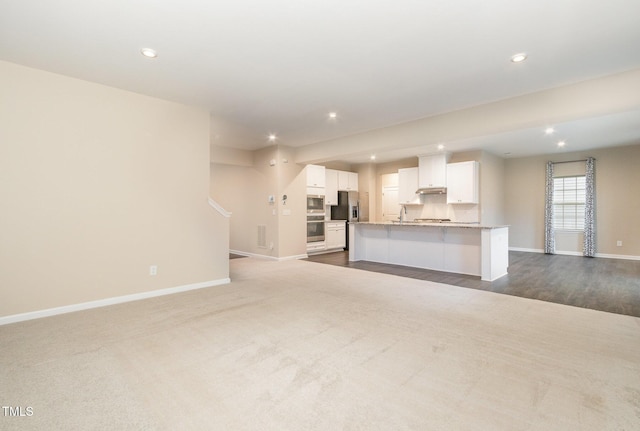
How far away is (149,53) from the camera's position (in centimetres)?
302

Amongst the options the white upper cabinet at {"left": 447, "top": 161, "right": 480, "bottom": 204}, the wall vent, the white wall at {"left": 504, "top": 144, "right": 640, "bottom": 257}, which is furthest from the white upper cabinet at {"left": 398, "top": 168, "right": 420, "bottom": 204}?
the wall vent

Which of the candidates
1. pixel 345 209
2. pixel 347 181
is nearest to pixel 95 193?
pixel 345 209

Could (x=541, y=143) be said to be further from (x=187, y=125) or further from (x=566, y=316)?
(x=187, y=125)

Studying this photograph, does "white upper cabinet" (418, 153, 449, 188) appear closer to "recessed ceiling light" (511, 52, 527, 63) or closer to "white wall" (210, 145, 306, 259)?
"white wall" (210, 145, 306, 259)

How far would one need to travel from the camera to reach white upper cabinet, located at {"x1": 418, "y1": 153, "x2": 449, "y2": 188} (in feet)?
25.9

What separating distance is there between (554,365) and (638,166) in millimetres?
7833

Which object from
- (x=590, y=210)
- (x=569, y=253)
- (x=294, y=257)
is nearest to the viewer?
(x=294, y=257)

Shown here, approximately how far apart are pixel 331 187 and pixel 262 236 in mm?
2557

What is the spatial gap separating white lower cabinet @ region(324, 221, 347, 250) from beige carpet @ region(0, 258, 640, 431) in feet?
15.5

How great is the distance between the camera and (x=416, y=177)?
333 inches

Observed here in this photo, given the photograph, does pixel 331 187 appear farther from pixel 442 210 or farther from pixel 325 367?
pixel 325 367

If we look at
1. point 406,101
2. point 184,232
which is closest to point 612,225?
point 406,101

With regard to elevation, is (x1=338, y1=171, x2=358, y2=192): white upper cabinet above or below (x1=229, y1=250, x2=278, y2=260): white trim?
above

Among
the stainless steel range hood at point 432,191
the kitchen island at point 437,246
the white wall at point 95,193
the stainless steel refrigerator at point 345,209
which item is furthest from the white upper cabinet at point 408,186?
the white wall at point 95,193
